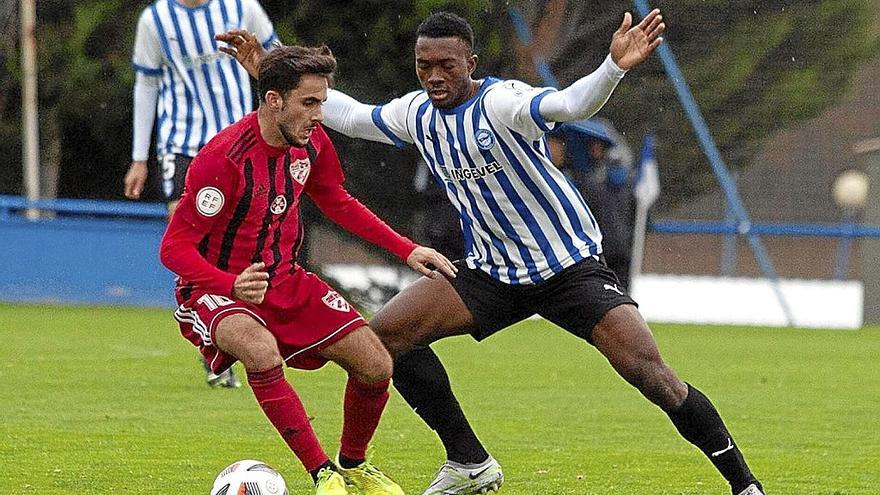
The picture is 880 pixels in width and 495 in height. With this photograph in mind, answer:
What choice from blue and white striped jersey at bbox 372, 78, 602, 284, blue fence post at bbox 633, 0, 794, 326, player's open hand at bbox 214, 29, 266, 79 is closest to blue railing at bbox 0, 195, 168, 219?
blue fence post at bbox 633, 0, 794, 326

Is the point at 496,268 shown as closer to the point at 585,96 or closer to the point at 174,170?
the point at 585,96

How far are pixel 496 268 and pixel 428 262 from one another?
30cm

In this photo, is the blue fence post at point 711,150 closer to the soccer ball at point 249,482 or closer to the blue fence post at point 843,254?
the blue fence post at point 843,254

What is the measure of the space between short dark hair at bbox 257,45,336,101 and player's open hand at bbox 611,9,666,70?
972 mm

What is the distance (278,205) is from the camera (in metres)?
5.52

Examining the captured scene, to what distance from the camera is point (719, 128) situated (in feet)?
51.2

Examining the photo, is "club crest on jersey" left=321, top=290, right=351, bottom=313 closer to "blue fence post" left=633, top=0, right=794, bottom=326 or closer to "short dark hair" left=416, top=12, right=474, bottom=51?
"short dark hair" left=416, top=12, right=474, bottom=51

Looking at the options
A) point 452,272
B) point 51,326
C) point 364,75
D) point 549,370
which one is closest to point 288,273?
point 452,272

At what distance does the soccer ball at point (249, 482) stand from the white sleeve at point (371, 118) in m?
1.47

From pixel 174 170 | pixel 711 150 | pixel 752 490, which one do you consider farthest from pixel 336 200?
pixel 711 150

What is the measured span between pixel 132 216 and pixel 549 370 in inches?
285

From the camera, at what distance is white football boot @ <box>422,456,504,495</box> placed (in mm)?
5738

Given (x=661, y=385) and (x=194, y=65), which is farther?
(x=194, y=65)

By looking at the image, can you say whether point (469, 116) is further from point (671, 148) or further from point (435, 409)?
point (671, 148)
